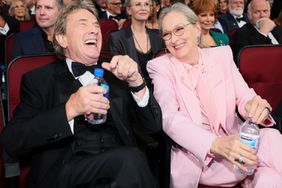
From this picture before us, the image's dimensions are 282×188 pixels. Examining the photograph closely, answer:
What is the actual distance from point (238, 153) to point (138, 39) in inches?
84.3

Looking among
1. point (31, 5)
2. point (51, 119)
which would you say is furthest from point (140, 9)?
point (31, 5)

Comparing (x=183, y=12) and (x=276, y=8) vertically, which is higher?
(x=183, y=12)

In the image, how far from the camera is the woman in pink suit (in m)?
1.71

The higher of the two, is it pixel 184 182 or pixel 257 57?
pixel 257 57

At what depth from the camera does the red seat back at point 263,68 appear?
7.98 feet

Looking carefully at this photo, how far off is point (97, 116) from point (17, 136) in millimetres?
361

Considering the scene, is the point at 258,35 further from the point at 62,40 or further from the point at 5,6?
the point at 5,6

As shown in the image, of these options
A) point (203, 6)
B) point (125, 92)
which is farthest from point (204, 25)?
point (125, 92)

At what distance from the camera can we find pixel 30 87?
177 centimetres

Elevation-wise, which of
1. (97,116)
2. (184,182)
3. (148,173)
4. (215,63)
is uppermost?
(215,63)

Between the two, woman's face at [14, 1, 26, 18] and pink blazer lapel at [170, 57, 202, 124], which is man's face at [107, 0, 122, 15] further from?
pink blazer lapel at [170, 57, 202, 124]

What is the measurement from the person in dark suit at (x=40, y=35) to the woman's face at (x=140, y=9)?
2.75 ft

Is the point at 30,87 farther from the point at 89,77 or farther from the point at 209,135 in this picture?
the point at 209,135

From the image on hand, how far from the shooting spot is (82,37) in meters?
1.89
